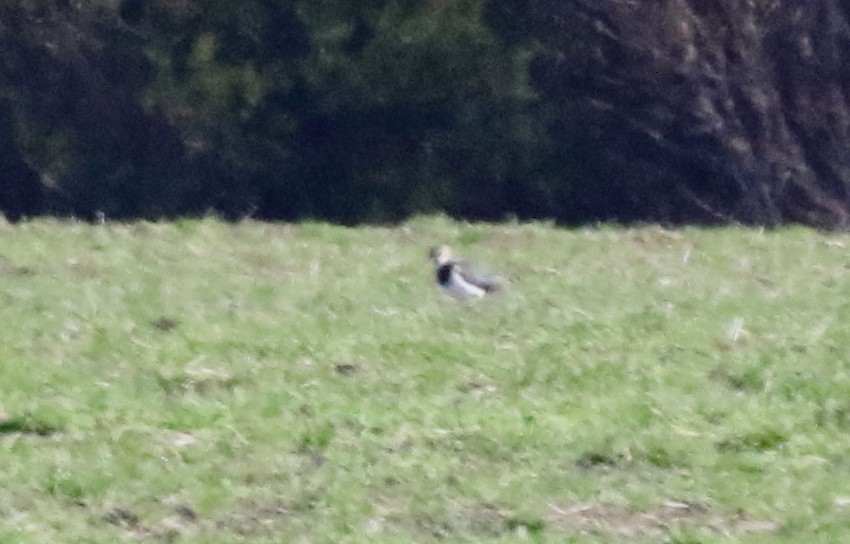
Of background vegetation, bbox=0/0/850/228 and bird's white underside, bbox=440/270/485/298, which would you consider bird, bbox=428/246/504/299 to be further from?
background vegetation, bbox=0/0/850/228

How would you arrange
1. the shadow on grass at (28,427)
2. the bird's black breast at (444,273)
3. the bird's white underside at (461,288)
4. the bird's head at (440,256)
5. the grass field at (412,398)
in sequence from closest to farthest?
the grass field at (412,398)
the shadow on grass at (28,427)
the bird's white underside at (461,288)
the bird's black breast at (444,273)
the bird's head at (440,256)

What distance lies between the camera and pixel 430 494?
8.70 metres

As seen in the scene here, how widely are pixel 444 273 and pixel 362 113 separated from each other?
10216mm

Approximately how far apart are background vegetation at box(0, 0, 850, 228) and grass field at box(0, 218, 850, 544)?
765 centimetres

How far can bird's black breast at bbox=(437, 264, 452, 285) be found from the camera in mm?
13617

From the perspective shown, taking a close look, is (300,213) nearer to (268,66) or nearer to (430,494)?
(268,66)

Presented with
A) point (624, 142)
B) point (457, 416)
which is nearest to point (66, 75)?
point (624, 142)

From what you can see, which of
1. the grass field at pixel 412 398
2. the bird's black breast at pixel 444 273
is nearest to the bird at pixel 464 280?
the bird's black breast at pixel 444 273

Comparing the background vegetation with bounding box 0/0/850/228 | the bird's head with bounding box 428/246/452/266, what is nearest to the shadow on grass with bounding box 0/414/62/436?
the bird's head with bounding box 428/246/452/266

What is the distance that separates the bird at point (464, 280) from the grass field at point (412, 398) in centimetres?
13

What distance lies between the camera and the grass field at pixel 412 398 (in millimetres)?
8438

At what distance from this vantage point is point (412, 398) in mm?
10477

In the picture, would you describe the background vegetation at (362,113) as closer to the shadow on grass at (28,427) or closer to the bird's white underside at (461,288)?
the bird's white underside at (461,288)

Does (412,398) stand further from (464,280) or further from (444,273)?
(444,273)
